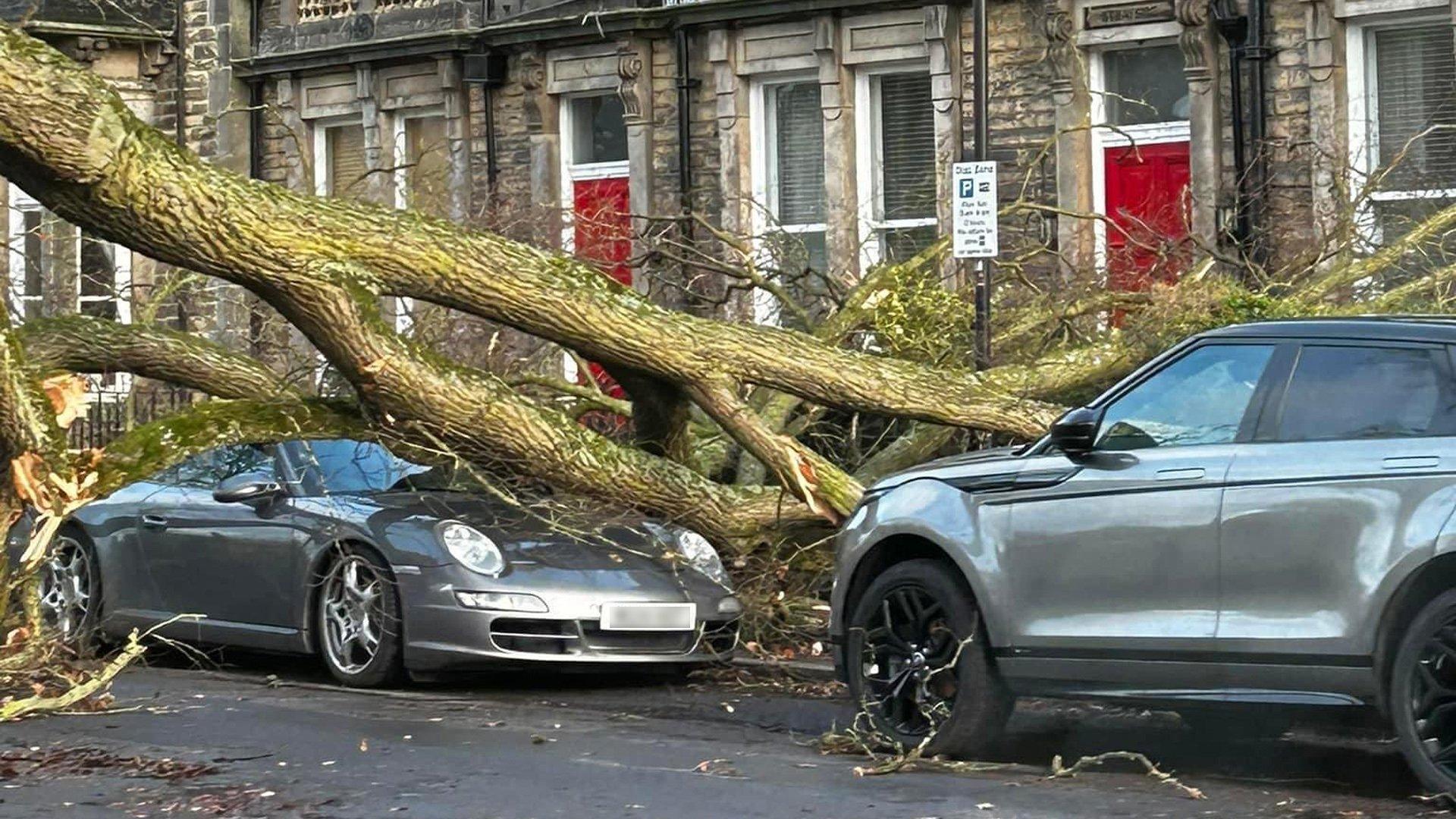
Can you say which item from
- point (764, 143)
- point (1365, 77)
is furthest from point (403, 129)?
point (1365, 77)

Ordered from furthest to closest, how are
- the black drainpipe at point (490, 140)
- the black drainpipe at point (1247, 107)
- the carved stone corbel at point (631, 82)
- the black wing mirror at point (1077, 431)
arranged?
the black drainpipe at point (490, 140)
the carved stone corbel at point (631, 82)
the black drainpipe at point (1247, 107)
the black wing mirror at point (1077, 431)

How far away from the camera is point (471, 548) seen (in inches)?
486

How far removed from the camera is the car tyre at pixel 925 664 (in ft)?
31.3

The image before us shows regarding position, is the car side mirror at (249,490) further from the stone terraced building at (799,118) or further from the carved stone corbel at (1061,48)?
the carved stone corbel at (1061,48)

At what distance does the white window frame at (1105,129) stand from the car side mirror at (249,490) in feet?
36.1

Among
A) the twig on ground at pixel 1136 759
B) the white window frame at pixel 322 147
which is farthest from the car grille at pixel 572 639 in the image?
the white window frame at pixel 322 147

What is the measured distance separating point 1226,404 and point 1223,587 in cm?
73

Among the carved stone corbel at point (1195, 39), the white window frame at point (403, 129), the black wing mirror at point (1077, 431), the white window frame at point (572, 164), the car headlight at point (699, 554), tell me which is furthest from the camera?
the white window frame at point (403, 129)

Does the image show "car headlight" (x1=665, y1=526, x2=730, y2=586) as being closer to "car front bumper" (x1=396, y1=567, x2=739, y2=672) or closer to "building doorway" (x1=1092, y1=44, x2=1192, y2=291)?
"car front bumper" (x1=396, y1=567, x2=739, y2=672)

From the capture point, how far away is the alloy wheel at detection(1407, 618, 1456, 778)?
7961mm

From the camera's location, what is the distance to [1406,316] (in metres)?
8.90

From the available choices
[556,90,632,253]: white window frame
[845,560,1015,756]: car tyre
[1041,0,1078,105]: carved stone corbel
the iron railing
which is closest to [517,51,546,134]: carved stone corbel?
[556,90,632,253]: white window frame

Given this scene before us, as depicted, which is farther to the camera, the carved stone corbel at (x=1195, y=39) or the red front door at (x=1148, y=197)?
the carved stone corbel at (x=1195, y=39)

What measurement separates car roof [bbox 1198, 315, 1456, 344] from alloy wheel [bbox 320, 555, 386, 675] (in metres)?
5.07
